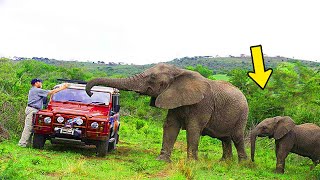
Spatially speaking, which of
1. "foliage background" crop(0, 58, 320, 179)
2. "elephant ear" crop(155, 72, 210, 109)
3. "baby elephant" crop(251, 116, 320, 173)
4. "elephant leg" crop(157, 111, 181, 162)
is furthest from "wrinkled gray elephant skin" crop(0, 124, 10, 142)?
"baby elephant" crop(251, 116, 320, 173)

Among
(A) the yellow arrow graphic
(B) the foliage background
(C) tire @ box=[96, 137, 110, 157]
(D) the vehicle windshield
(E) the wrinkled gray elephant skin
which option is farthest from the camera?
(A) the yellow arrow graphic

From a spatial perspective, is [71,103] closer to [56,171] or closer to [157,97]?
[157,97]

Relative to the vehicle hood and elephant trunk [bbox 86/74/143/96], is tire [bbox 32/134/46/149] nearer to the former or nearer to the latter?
the vehicle hood

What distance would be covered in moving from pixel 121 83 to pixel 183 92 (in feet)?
5.43

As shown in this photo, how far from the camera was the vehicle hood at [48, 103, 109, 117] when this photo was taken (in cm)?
1236

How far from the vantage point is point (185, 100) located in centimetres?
1241

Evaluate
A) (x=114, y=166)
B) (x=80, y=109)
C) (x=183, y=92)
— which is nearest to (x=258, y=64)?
(x=183, y=92)

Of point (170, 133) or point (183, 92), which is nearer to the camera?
point (183, 92)

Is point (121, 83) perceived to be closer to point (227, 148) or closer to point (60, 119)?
point (60, 119)

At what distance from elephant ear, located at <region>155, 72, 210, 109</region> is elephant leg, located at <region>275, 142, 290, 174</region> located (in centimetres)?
263

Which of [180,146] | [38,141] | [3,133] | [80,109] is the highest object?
[80,109]

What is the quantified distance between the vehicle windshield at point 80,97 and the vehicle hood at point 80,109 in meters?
0.21

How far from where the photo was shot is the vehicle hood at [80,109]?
40.5 ft

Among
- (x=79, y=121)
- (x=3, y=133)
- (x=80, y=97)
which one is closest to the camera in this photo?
(x=79, y=121)
